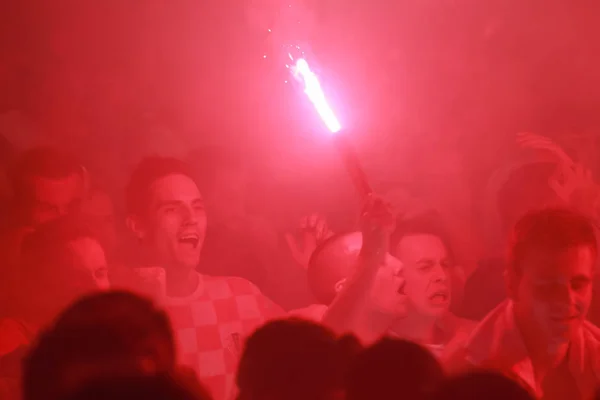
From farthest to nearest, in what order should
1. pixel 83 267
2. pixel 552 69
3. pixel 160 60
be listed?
1. pixel 552 69
2. pixel 160 60
3. pixel 83 267

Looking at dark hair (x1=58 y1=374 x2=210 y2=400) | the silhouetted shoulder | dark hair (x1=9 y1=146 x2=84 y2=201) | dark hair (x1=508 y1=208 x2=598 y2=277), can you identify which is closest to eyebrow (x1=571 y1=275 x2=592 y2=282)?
dark hair (x1=508 y1=208 x2=598 y2=277)

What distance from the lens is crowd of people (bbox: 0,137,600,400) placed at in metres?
4.68

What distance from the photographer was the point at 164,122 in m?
5.13

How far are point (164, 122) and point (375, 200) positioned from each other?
1.79 meters

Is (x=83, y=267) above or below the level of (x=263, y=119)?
below

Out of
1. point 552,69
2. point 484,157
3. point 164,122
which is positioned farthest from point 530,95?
point 164,122

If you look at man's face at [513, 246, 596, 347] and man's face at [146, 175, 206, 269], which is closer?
man's face at [513, 246, 596, 347]

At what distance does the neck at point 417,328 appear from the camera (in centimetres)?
518

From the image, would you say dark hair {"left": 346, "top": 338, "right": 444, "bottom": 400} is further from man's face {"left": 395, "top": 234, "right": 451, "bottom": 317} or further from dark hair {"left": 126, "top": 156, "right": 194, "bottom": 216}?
dark hair {"left": 126, "top": 156, "right": 194, "bottom": 216}

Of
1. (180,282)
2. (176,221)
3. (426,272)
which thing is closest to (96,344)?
(180,282)

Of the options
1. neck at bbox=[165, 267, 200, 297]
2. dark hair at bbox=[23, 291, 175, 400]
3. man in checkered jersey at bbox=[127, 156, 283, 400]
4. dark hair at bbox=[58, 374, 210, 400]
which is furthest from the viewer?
neck at bbox=[165, 267, 200, 297]

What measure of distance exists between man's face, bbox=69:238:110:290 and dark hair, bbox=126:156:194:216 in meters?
0.41

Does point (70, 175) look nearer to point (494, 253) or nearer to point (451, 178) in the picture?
point (451, 178)

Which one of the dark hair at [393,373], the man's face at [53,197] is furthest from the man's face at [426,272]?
the dark hair at [393,373]
